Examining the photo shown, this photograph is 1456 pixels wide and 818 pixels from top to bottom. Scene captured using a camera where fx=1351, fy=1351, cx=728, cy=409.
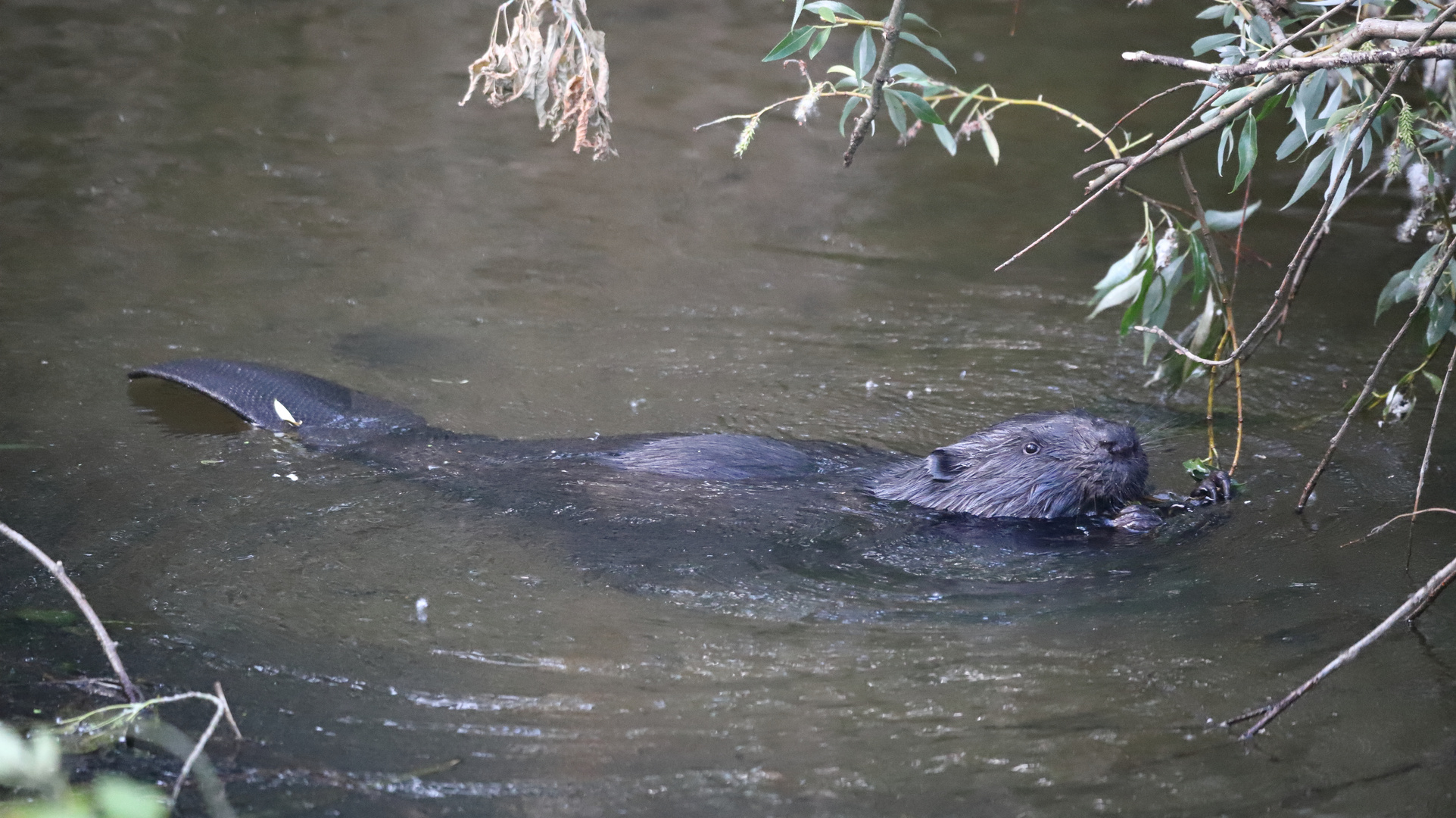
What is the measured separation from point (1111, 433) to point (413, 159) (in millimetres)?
5428

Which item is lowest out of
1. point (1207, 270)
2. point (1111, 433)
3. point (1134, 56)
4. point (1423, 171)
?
point (1111, 433)

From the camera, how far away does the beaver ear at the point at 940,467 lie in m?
4.83

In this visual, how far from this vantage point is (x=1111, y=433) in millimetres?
4676

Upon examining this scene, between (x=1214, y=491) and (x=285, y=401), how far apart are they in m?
3.35

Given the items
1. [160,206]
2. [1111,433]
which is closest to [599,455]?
[1111,433]

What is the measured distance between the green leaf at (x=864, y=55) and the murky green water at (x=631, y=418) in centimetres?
152

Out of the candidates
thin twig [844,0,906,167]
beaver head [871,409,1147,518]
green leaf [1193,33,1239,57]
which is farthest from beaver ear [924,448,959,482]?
green leaf [1193,33,1239,57]

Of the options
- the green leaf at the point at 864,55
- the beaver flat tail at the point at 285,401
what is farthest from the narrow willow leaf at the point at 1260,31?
the beaver flat tail at the point at 285,401

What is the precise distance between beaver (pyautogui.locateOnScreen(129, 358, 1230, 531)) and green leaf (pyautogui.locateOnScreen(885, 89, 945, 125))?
1360 millimetres

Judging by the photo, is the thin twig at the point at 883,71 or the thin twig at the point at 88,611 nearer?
the thin twig at the point at 88,611

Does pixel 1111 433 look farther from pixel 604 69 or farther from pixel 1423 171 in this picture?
pixel 604 69

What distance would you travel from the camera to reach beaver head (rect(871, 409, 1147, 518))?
4691mm

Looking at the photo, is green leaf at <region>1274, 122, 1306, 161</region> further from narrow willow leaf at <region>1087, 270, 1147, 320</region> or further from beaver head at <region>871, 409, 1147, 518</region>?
beaver head at <region>871, 409, 1147, 518</region>

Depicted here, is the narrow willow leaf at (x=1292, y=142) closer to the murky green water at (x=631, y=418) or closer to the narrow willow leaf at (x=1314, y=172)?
the narrow willow leaf at (x=1314, y=172)
